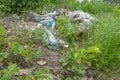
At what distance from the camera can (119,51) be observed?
127 inches

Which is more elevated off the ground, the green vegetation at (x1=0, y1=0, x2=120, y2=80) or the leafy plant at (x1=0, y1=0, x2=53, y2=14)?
the leafy plant at (x1=0, y1=0, x2=53, y2=14)

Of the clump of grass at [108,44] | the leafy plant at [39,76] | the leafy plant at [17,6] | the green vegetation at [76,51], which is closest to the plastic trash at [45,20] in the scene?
the leafy plant at [17,6]

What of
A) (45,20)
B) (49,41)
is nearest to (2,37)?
(49,41)

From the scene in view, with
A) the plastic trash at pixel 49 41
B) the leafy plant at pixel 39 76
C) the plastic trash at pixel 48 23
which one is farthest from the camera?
the plastic trash at pixel 48 23

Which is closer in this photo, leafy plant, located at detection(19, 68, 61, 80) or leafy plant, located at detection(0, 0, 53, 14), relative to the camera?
leafy plant, located at detection(19, 68, 61, 80)

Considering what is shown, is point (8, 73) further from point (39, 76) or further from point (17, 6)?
point (17, 6)

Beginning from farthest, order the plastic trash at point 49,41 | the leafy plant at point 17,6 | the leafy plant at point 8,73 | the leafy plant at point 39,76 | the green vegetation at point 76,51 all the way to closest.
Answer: the leafy plant at point 17,6, the plastic trash at point 49,41, the green vegetation at point 76,51, the leafy plant at point 39,76, the leafy plant at point 8,73

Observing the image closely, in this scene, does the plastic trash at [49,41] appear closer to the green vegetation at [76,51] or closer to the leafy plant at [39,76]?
the green vegetation at [76,51]

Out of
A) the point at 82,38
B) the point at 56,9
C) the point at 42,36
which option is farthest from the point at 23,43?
the point at 56,9

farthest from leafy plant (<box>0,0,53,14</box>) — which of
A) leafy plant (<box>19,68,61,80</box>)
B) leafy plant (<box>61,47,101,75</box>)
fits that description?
leafy plant (<box>19,68,61,80</box>)

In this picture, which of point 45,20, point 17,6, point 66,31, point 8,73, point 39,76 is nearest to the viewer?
point 8,73

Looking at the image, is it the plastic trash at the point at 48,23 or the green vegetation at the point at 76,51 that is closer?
the green vegetation at the point at 76,51

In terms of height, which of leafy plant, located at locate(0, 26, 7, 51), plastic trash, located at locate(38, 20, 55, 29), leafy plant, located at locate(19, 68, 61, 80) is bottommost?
leafy plant, located at locate(19, 68, 61, 80)

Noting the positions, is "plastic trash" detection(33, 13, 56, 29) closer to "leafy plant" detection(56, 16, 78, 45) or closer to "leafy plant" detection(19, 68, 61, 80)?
"leafy plant" detection(56, 16, 78, 45)
